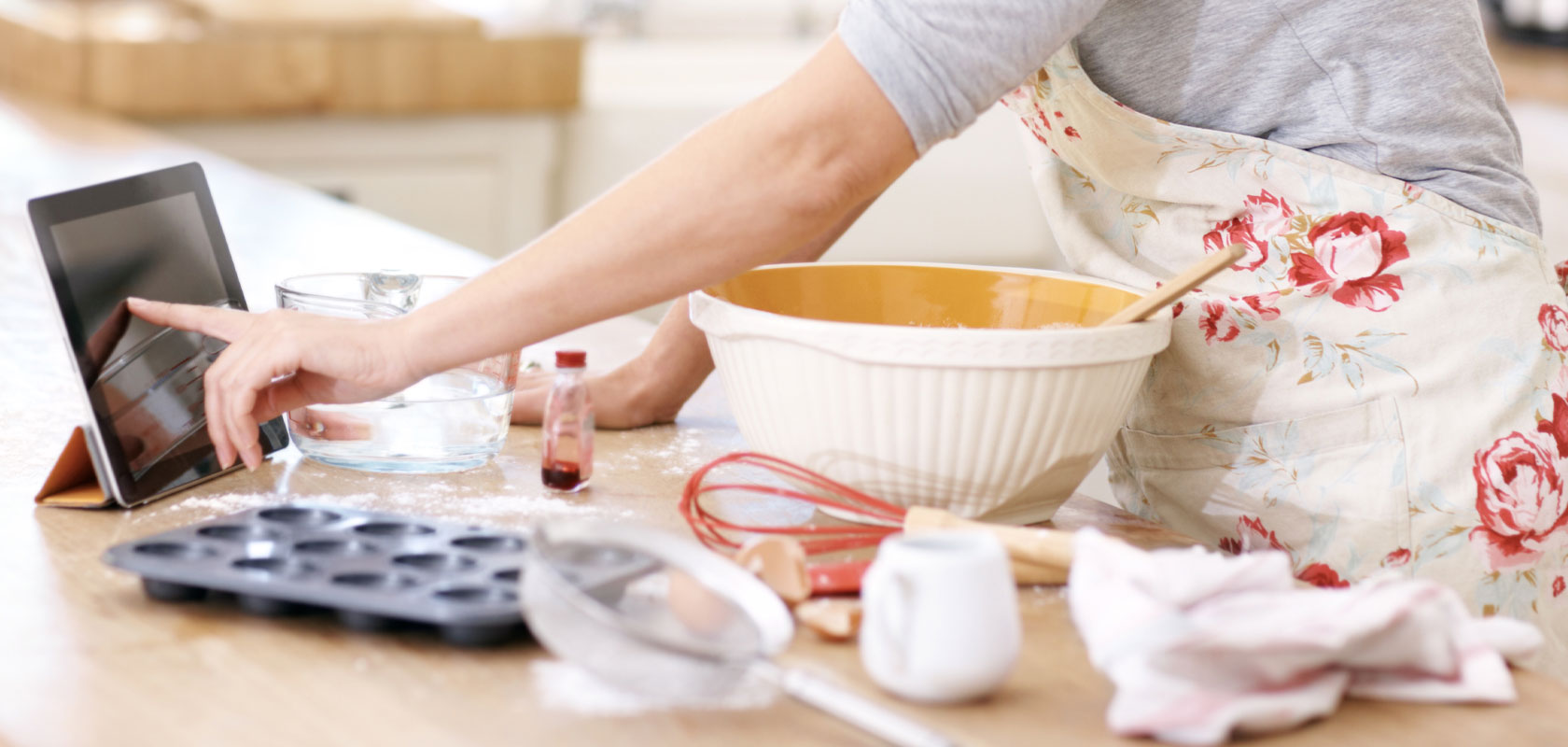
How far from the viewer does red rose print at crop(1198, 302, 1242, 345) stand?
0.94m

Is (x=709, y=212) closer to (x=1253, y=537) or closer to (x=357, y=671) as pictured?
(x=357, y=671)

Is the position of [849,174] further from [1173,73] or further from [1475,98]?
[1475,98]

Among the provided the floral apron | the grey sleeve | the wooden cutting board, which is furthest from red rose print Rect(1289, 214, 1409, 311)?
the wooden cutting board

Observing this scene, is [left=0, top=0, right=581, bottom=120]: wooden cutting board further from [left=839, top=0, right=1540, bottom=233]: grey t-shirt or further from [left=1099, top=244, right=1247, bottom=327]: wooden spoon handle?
[left=1099, top=244, right=1247, bottom=327]: wooden spoon handle

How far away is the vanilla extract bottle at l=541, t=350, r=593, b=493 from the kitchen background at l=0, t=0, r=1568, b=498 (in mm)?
1716

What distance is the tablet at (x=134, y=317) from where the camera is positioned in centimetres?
82

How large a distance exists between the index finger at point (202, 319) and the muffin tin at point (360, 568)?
6.6 inches

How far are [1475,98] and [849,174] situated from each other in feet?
1.42

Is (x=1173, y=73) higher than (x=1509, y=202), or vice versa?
(x=1173, y=73)

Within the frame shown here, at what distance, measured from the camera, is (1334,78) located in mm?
883

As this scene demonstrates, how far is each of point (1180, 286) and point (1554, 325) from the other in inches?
12.3

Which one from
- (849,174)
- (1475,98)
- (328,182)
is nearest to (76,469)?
(849,174)

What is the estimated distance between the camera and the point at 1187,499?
3.23ft

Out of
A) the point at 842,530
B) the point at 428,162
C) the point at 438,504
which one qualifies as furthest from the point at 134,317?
the point at 428,162
